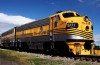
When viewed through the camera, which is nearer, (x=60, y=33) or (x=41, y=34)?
(x=60, y=33)

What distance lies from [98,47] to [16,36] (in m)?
21.6

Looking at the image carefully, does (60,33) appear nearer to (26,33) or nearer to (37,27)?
(37,27)

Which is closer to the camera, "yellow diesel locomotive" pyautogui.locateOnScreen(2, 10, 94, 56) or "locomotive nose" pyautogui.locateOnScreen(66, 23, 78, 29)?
"yellow diesel locomotive" pyautogui.locateOnScreen(2, 10, 94, 56)

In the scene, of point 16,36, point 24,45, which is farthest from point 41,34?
point 16,36

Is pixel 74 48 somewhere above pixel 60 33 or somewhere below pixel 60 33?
below

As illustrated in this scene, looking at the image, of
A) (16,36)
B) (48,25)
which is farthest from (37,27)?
(16,36)

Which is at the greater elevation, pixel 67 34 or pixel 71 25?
pixel 71 25

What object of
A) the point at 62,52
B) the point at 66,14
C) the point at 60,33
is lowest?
the point at 62,52

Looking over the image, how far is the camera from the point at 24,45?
120ft

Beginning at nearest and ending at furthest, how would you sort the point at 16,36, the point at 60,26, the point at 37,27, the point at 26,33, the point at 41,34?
the point at 60,26 → the point at 41,34 → the point at 37,27 → the point at 26,33 → the point at 16,36

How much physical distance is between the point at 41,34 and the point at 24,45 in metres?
10.0

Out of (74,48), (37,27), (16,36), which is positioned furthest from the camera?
(16,36)

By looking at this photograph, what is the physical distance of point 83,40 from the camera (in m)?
21.0

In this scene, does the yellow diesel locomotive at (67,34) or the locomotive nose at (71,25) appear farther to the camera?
the locomotive nose at (71,25)
